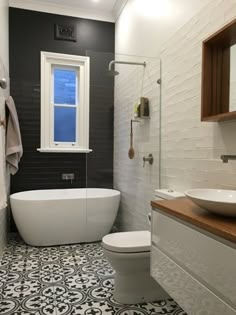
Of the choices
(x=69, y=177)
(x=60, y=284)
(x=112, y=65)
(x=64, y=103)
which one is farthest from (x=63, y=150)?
(x=60, y=284)

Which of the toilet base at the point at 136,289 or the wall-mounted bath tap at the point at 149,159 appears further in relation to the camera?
the wall-mounted bath tap at the point at 149,159

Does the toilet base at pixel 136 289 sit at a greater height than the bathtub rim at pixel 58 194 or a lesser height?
lesser

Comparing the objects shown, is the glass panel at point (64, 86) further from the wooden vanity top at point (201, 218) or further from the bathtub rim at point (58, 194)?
the wooden vanity top at point (201, 218)

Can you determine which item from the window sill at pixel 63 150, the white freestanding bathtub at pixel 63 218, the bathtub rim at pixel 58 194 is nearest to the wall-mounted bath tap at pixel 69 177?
the bathtub rim at pixel 58 194

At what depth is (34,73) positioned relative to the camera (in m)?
3.65

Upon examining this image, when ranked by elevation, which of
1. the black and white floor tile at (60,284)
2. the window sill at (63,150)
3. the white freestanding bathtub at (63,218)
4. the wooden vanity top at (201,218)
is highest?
the window sill at (63,150)

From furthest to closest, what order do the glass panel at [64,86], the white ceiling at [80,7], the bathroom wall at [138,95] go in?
the glass panel at [64,86] → the white ceiling at [80,7] → the bathroom wall at [138,95]

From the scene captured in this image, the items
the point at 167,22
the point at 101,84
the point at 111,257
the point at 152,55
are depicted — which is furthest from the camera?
the point at 101,84

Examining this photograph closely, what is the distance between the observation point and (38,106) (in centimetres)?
366

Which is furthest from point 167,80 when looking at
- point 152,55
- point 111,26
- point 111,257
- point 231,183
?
point 111,26

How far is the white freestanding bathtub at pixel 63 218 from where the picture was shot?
2.92 metres

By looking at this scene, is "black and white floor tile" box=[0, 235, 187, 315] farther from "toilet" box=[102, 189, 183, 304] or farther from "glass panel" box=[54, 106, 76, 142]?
"glass panel" box=[54, 106, 76, 142]

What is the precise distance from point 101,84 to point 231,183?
235 cm

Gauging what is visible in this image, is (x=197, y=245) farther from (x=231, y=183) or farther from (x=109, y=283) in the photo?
(x=109, y=283)
